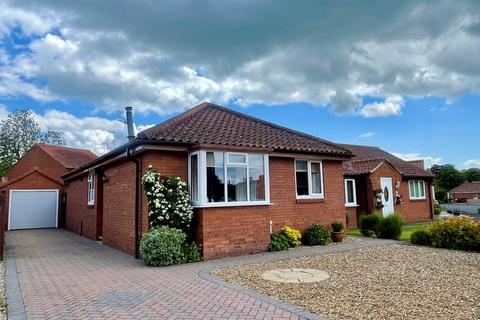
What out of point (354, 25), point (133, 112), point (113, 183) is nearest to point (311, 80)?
point (354, 25)

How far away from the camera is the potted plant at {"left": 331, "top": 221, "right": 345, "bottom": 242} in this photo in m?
13.1

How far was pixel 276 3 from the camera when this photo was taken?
1062 centimetres

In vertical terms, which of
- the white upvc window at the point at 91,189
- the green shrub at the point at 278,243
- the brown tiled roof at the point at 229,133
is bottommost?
the green shrub at the point at 278,243

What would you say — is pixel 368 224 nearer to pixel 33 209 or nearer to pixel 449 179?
pixel 33 209

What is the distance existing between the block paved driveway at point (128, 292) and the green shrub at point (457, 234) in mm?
4672

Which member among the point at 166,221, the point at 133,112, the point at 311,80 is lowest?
the point at 166,221

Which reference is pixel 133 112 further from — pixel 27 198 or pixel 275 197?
pixel 27 198

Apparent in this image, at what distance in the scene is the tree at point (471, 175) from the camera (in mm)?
90963

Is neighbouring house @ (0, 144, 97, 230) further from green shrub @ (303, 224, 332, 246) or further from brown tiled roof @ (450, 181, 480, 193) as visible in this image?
brown tiled roof @ (450, 181, 480, 193)

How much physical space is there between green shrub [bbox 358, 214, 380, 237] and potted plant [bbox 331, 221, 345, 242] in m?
2.16

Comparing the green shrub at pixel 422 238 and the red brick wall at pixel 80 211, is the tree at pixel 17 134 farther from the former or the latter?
the green shrub at pixel 422 238

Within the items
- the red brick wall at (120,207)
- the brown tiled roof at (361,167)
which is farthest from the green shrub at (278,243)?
the brown tiled roof at (361,167)

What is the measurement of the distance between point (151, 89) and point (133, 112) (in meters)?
5.79

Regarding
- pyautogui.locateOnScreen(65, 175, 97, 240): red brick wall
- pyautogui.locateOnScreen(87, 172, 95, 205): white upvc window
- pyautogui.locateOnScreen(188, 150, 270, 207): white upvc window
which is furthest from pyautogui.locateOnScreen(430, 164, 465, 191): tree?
pyautogui.locateOnScreen(188, 150, 270, 207): white upvc window
